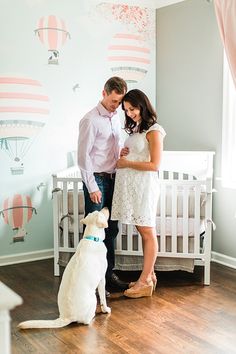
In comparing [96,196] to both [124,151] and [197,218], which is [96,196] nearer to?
[124,151]

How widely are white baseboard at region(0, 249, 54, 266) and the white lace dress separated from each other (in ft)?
4.01

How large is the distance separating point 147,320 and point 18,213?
5.17ft

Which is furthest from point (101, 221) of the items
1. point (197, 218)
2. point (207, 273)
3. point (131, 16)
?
point (131, 16)

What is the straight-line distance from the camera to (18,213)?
3805 millimetres

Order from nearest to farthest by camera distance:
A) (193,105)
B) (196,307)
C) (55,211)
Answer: (196,307)
(55,211)
(193,105)

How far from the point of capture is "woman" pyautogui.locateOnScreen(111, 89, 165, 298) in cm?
287

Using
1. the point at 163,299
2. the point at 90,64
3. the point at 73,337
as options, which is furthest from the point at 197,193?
the point at 90,64

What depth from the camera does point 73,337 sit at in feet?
8.02

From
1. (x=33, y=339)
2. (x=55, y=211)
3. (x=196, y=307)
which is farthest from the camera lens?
(x=55, y=211)

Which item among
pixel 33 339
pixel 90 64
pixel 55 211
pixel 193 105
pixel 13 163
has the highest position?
pixel 90 64

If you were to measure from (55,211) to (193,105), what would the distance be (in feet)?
4.92

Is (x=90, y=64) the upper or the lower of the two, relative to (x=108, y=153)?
upper

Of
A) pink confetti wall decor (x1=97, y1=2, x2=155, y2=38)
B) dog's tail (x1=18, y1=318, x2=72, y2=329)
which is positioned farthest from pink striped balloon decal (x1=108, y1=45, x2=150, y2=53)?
dog's tail (x1=18, y1=318, x2=72, y2=329)

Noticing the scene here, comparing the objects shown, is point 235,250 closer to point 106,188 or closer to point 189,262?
point 189,262
